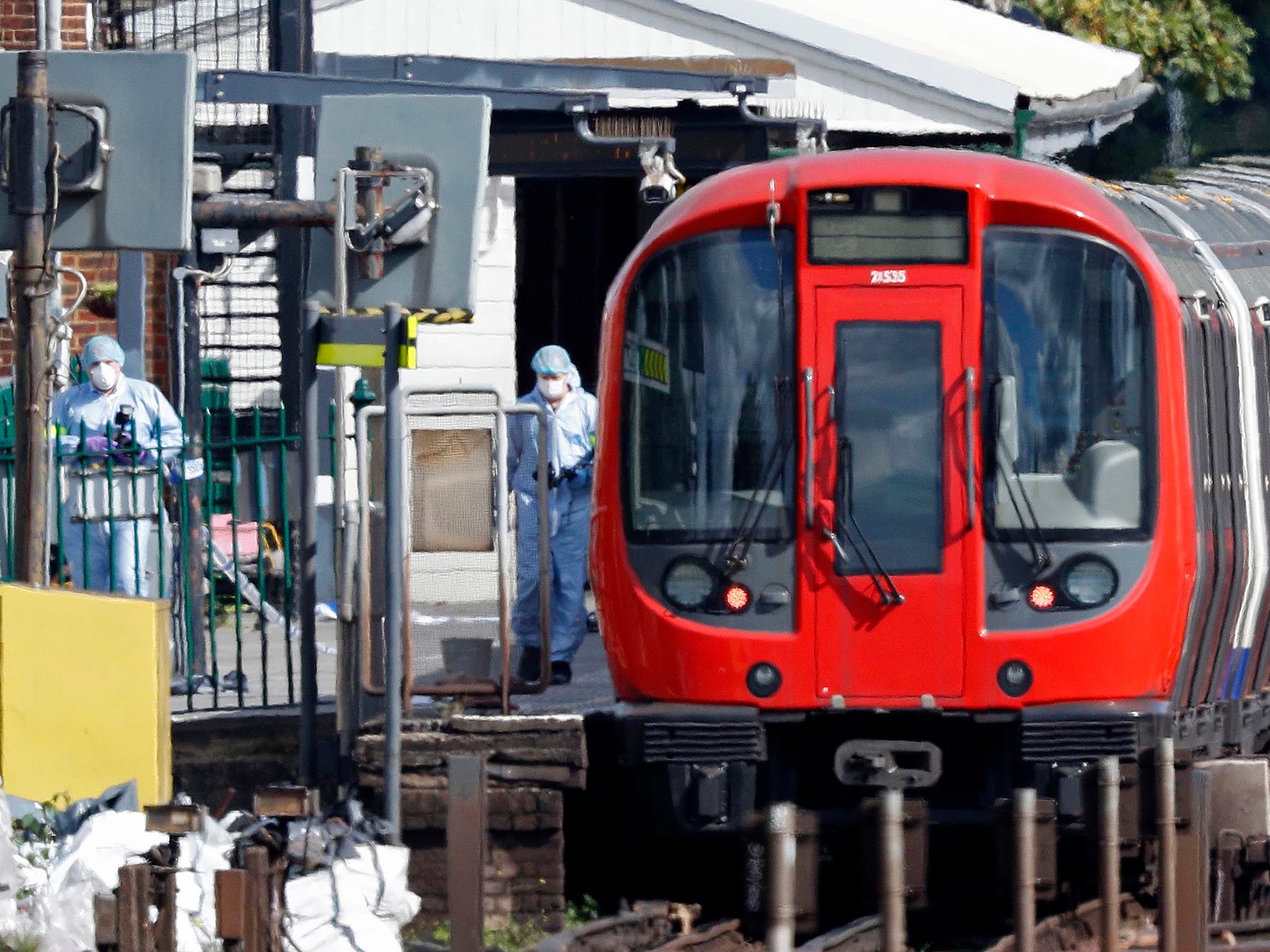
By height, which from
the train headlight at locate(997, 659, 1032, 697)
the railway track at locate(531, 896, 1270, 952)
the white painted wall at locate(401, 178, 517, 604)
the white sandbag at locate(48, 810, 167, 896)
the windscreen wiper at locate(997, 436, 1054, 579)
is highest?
the white painted wall at locate(401, 178, 517, 604)

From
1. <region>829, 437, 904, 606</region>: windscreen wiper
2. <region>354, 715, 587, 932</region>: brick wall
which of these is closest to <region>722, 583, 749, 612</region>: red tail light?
<region>829, 437, 904, 606</region>: windscreen wiper

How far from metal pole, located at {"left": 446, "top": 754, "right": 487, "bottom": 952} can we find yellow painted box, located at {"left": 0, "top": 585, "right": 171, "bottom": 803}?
2.01m

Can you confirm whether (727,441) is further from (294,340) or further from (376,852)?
(294,340)

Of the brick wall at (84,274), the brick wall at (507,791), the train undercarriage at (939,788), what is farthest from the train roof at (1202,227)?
the brick wall at (84,274)

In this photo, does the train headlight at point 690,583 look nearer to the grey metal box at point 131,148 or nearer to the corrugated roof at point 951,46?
the grey metal box at point 131,148

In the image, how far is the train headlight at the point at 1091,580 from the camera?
27.9ft

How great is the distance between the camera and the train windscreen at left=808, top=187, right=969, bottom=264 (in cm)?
860

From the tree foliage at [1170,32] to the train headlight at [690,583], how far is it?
623 inches

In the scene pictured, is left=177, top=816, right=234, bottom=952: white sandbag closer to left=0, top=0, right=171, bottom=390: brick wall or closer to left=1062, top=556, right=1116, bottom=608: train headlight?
left=1062, top=556, right=1116, bottom=608: train headlight

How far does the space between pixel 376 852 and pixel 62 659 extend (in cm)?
146

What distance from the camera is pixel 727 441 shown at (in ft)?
28.4

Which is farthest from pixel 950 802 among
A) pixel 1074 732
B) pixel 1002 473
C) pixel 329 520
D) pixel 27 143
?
pixel 329 520

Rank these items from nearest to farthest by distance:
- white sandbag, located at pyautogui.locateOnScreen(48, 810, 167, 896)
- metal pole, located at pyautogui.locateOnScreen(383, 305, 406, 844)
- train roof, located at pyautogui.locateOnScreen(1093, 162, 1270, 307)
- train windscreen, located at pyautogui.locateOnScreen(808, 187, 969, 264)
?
white sandbag, located at pyautogui.locateOnScreen(48, 810, 167, 896), metal pole, located at pyautogui.locateOnScreen(383, 305, 406, 844), train windscreen, located at pyautogui.locateOnScreen(808, 187, 969, 264), train roof, located at pyautogui.locateOnScreen(1093, 162, 1270, 307)

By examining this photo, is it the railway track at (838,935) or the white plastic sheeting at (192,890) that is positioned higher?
the white plastic sheeting at (192,890)
